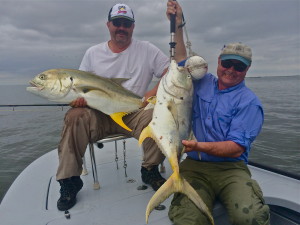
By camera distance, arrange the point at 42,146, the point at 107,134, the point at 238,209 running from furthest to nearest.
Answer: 1. the point at 42,146
2. the point at 107,134
3. the point at 238,209

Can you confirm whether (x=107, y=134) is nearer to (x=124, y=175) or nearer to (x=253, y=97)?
(x=124, y=175)

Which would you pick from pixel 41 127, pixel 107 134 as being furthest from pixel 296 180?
pixel 41 127

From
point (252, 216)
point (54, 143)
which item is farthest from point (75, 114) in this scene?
point (54, 143)

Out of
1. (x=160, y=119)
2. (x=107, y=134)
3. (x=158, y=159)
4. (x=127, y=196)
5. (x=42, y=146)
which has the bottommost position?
(x=42, y=146)

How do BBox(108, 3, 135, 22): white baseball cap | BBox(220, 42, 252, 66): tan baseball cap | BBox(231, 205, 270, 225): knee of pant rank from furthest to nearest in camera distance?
BBox(108, 3, 135, 22): white baseball cap < BBox(220, 42, 252, 66): tan baseball cap < BBox(231, 205, 270, 225): knee of pant

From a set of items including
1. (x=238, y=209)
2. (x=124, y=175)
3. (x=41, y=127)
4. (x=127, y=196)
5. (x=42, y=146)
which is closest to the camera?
(x=238, y=209)

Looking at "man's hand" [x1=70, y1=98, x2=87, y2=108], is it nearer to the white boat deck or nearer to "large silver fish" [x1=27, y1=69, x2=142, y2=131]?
"large silver fish" [x1=27, y1=69, x2=142, y2=131]

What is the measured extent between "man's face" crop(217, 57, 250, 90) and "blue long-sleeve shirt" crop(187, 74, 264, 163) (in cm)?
7

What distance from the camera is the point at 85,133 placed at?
3.12 metres

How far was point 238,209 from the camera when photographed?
2.40m

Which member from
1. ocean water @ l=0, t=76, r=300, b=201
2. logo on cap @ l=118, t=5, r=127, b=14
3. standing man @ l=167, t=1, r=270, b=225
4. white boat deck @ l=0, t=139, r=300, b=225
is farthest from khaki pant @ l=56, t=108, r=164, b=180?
ocean water @ l=0, t=76, r=300, b=201

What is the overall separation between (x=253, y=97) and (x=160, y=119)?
1106 millimetres

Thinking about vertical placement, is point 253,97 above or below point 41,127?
above

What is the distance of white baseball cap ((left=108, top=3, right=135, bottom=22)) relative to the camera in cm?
358
